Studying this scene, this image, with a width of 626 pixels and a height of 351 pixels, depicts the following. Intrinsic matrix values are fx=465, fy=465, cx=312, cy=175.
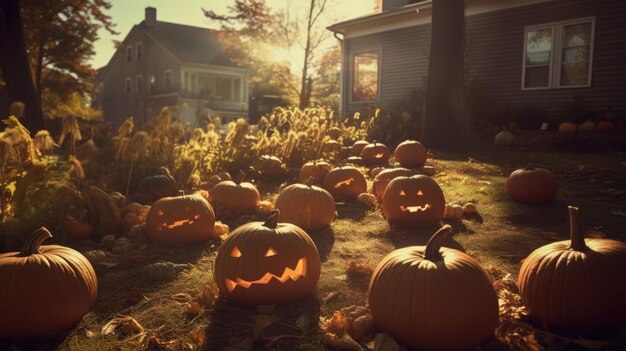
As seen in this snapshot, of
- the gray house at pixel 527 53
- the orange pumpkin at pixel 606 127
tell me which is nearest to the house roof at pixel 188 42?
the gray house at pixel 527 53

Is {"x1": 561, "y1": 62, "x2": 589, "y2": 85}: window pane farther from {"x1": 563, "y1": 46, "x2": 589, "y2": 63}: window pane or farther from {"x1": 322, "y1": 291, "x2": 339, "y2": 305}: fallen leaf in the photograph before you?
{"x1": 322, "y1": 291, "x2": 339, "y2": 305}: fallen leaf

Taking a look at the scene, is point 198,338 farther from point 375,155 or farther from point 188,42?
point 188,42

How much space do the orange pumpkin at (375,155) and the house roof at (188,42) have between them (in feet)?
106

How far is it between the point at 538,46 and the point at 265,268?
46.8ft

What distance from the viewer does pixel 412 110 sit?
47.1 feet

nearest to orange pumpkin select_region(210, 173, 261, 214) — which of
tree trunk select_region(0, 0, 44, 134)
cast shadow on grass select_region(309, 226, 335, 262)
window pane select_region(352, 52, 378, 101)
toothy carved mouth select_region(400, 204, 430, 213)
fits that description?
cast shadow on grass select_region(309, 226, 335, 262)

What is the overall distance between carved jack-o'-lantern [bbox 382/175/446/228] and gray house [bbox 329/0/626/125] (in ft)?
34.8

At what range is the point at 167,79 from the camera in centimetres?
3953

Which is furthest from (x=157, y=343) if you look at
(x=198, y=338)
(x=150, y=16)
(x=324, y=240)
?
→ (x=150, y=16)

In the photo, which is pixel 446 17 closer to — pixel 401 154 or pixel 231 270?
pixel 401 154

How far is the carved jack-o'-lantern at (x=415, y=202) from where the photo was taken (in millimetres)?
4297

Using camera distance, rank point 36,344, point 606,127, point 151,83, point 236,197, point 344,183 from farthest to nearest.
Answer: point 151,83 < point 606,127 < point 344,183 < point 236,197 < point 36,344

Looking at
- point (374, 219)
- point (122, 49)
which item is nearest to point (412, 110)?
point (374, 219)

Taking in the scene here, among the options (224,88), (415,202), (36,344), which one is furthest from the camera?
(224,88)
